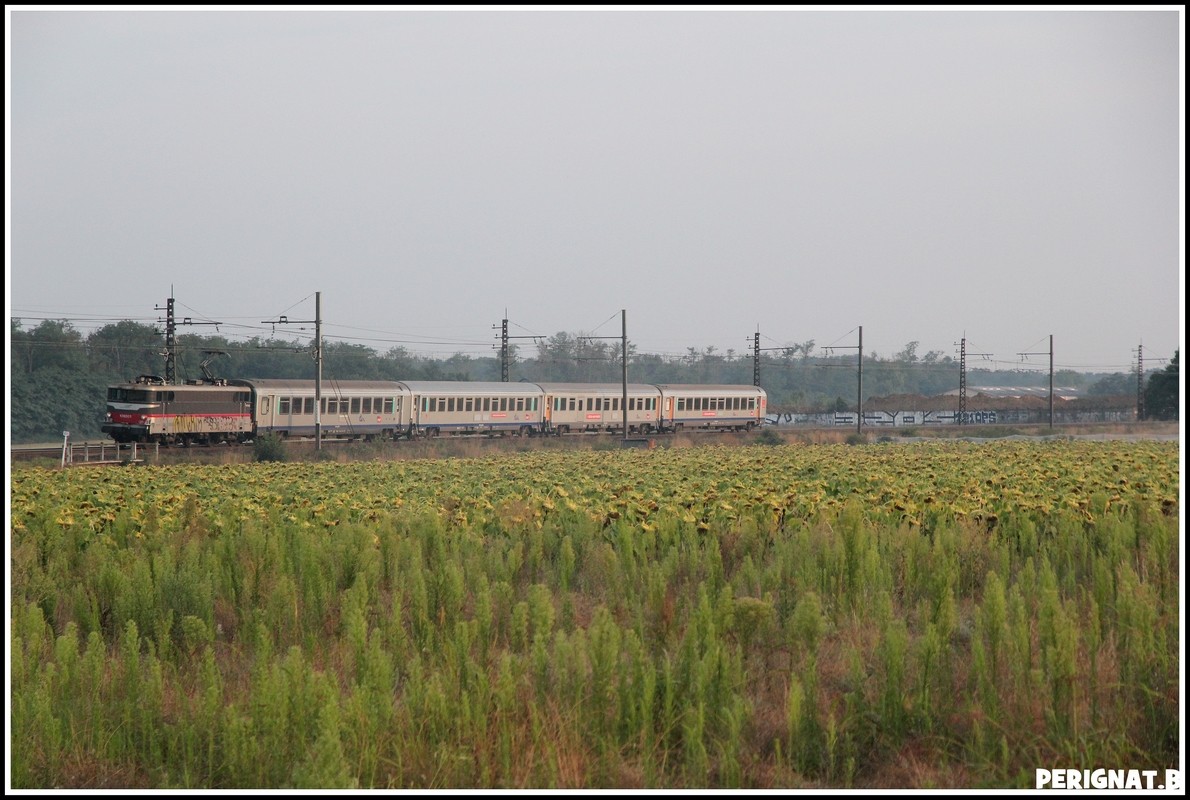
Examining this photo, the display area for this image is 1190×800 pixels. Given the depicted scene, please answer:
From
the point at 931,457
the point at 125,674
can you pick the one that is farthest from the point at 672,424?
the point at 125,674

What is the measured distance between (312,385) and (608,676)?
112ft

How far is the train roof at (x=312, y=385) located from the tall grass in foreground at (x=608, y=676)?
1106 inches

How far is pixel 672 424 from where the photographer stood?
50.6m

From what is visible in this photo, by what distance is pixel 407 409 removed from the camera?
41.2 m

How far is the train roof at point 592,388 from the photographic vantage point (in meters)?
46.3

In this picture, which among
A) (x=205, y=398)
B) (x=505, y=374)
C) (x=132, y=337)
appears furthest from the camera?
(x=132, y=337)

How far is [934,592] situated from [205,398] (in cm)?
3093

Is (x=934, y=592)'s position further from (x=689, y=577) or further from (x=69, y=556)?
(x=69, y=556)

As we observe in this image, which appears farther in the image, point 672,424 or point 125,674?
point 672,424

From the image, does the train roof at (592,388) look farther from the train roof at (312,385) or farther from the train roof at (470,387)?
the train roof at (312,385)

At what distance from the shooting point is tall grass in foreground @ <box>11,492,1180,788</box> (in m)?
5.68

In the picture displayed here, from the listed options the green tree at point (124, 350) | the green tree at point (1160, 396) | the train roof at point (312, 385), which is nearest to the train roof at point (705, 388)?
the train roof at point (312, 385)

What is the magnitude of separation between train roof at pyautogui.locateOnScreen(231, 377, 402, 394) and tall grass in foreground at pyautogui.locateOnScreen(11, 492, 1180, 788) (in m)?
28.1

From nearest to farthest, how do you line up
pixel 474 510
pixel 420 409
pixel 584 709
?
pixel 584 709 → pixel 474 510 → pixel 420 409
